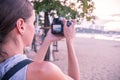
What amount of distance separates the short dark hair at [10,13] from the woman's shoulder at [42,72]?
24 cm

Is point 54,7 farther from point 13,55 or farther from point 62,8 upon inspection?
point 13,55

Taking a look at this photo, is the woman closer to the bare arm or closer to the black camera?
the bare arm

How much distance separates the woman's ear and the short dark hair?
1 centimetres

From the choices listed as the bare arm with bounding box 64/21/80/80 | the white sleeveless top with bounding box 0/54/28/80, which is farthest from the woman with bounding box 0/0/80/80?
the bare arm with bounding box 64/21/80/80

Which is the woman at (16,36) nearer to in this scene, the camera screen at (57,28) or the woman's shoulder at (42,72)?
the woman's shoulder at (42,72)

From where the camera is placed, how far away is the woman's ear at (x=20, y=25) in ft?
5.90

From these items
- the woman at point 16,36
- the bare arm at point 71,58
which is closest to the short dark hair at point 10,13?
the woman at point 16,36

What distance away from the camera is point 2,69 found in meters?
1.76

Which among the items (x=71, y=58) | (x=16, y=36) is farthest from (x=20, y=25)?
(x=71, y=58)

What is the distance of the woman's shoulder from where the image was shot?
1.65m

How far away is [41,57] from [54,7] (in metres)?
12.9

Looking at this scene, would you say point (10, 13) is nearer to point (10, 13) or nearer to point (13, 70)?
point (10, 13)

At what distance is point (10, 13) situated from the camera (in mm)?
1763

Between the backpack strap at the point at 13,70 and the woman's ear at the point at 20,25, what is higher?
the woman's ear at the point at 20,25
